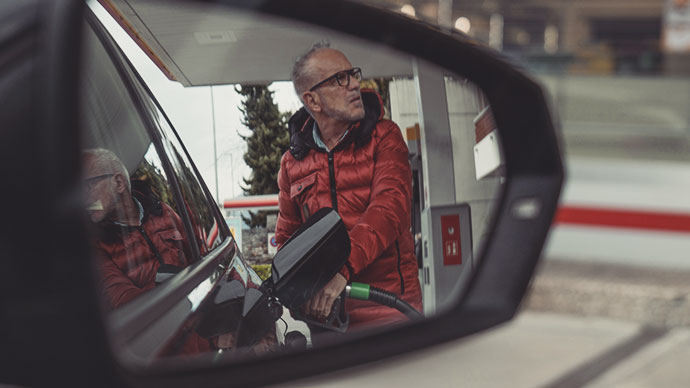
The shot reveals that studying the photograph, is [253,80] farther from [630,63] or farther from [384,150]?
[630,63]

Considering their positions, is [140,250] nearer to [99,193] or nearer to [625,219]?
[99,193]

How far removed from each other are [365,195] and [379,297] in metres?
0.16

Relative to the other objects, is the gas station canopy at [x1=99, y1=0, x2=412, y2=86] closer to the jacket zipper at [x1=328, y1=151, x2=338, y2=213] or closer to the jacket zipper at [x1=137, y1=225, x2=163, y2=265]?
the jacket zipper at [x1=328, y1=151, x2=338, y2=213]

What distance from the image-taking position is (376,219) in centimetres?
115

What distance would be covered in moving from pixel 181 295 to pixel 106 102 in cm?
33

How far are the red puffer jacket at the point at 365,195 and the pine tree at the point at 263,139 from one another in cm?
1

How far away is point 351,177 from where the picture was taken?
1126 millimetres

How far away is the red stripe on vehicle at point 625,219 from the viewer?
6035 mm

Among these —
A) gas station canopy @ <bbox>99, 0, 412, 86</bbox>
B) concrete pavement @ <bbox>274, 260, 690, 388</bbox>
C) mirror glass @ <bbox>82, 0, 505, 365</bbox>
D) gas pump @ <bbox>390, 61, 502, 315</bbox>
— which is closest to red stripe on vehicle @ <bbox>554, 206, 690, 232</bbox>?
concrete pavement @ <bbox>274, 260, 690, 388</bbox>

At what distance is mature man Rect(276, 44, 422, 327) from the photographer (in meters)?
1.08

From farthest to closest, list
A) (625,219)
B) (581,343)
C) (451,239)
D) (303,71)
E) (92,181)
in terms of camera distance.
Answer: (625,219) → (581,343) → (451,239) → (303,71) → (92,181)

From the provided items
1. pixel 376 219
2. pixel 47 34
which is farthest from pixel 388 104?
pixel 47 34

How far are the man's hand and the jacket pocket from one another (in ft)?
Result: 0.37

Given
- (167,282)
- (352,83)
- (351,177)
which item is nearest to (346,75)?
(352,83)
